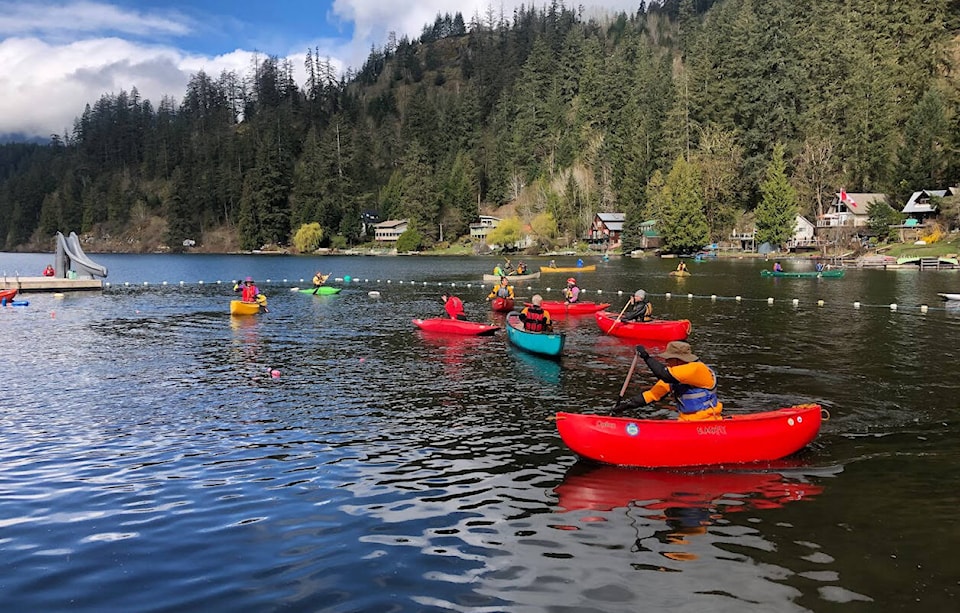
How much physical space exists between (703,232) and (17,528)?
116 meters

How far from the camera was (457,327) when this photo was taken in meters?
32.7

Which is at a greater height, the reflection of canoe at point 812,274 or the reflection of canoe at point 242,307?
the reflection of canoe at point 812,274

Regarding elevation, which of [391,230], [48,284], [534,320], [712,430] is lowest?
[712,430]

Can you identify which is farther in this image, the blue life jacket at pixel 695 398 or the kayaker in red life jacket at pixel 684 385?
the blue life jacket at pixel 695 398

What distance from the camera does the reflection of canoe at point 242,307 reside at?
138 feet

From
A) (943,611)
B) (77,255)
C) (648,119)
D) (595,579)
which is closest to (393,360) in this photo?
(595,579)

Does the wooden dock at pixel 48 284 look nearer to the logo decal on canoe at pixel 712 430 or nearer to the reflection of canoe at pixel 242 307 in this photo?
the reflection of canoe at pixel 242 307

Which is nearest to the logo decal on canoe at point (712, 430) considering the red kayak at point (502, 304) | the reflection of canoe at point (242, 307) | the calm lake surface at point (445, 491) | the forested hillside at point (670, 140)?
the calm lake surface at point (445, 491)

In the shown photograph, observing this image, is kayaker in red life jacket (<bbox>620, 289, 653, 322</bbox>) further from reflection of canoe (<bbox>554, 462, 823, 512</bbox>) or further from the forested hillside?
the forested hillside

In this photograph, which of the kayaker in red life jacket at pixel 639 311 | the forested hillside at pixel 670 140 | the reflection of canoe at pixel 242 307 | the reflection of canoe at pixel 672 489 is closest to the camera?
the reflection of canoe at pixel 672 489

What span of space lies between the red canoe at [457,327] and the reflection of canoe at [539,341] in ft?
12.7

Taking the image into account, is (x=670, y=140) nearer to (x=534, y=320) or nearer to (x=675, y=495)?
(x=534, y=320)

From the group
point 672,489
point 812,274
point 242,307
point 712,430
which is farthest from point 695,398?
point 812,274

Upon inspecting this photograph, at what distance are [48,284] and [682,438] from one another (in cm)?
6275
